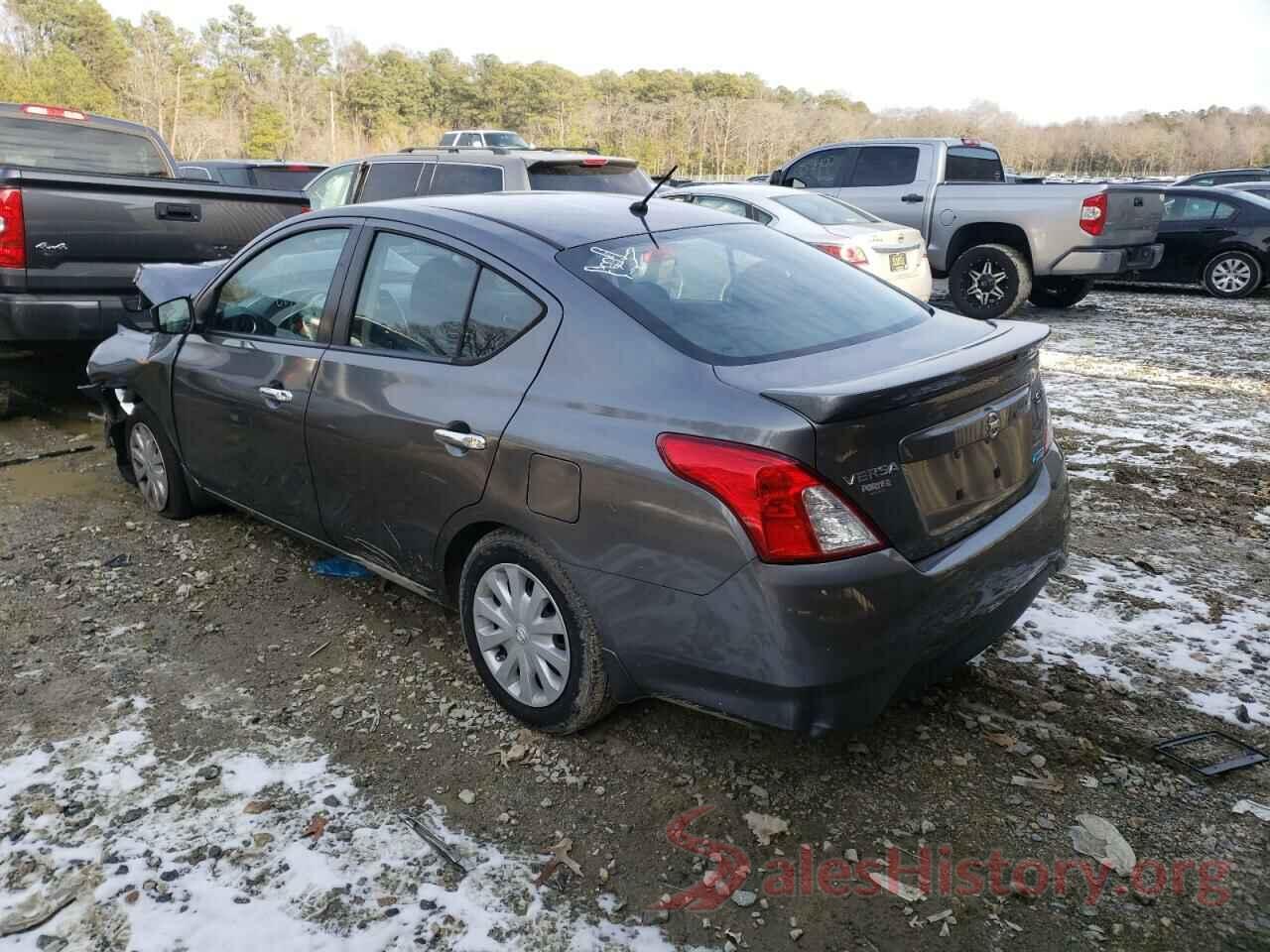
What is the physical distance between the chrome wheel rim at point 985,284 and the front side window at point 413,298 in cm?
900

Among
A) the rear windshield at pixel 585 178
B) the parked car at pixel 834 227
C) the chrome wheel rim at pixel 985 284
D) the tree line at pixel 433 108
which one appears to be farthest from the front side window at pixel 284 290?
the tree line at pixel 433 108

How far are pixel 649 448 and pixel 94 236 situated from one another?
506cm

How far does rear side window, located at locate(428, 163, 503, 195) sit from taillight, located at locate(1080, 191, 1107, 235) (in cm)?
632

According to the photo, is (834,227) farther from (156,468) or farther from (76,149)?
(76,149)

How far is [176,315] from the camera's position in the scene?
436 centimetres

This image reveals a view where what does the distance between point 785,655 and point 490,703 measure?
129cm

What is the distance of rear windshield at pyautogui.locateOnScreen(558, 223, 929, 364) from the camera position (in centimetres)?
276

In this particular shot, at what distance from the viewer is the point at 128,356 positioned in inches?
184

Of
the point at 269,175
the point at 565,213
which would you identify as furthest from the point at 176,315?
the point at 269,175

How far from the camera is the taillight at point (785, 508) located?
7.50 ft

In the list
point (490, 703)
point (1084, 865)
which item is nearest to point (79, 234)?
point (490, 703)

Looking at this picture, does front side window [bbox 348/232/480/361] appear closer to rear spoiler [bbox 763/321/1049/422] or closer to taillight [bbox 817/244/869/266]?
rear spoiler [bbox 763/321/1049/422]

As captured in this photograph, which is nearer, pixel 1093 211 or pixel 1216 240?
pixel 1093 211

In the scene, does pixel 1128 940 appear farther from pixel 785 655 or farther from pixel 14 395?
pixel 14 395
